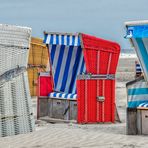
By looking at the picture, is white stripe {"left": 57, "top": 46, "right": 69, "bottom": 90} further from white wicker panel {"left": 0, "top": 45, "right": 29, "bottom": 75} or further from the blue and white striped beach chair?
the blue and white striped beach chair

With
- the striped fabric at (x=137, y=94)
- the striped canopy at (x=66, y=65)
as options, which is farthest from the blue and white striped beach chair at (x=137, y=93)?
the striped canopy at (x=66, y=65)

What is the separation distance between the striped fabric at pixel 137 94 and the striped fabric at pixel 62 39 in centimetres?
259

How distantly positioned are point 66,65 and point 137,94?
3.71m

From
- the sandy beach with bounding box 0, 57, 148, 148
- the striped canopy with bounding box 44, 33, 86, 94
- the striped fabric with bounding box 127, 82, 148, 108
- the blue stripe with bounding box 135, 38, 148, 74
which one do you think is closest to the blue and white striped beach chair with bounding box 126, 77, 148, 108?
the striped fabric with bounding box 127, 82, 148, 108

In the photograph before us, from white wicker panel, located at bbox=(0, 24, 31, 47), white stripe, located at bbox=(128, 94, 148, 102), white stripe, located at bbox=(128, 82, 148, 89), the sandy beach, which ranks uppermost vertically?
white wicker panel, located at bbox=(0, 24, 31, 47)

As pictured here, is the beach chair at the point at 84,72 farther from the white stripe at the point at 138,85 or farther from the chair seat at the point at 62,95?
the white stripe at the point at 138,85

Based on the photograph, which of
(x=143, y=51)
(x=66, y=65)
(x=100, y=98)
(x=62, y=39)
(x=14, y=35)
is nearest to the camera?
(x=14, y=35)

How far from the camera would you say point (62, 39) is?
1264 centimetres

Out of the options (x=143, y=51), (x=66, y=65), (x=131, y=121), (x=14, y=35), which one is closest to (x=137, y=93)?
(x=131, y=121)

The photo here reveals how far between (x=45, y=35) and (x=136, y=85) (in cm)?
352

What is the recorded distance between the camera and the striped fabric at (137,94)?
10.0 meters

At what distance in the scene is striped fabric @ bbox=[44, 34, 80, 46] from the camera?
12.3 m

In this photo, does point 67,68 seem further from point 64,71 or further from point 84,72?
point 84,72

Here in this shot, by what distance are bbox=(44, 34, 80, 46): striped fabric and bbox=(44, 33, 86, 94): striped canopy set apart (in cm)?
21
